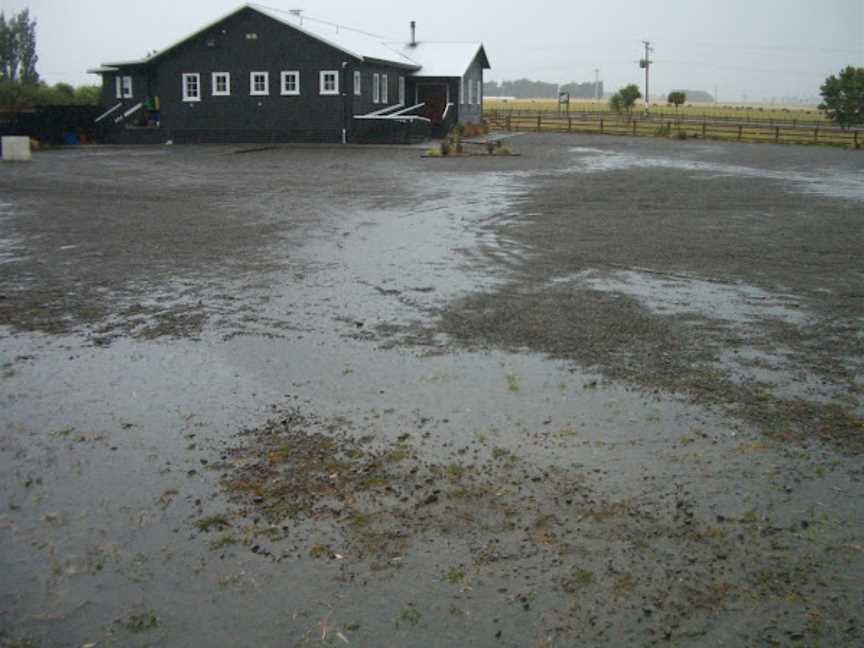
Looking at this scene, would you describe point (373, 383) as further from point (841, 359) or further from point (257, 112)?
point (257, 112)

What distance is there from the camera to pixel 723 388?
22.0ft

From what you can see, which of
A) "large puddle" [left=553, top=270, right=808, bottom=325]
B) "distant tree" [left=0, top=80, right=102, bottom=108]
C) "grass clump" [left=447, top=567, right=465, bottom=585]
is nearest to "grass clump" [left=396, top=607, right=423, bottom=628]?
"grass clump" [left=447, top=567, right=465, bottom=585]

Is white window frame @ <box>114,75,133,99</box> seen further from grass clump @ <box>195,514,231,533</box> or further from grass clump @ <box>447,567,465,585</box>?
grass clump @ <box>447,567,465,585</box>

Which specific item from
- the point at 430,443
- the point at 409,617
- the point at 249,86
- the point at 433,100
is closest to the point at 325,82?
the point at 249,86

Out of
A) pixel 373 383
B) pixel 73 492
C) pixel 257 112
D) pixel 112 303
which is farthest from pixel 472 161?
pixel 73 492

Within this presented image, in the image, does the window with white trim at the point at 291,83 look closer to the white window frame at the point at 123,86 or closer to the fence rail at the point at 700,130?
the white window frame at the point at 123,86

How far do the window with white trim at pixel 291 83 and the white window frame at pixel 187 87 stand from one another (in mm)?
4413

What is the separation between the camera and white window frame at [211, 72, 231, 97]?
4234 cm

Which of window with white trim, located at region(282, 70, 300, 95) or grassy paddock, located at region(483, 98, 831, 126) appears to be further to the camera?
grassy paddock, located at region(483, 98, 831, 126)

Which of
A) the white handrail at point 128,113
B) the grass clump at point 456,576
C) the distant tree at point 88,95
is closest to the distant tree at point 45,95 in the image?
the distant tree at point 88,95

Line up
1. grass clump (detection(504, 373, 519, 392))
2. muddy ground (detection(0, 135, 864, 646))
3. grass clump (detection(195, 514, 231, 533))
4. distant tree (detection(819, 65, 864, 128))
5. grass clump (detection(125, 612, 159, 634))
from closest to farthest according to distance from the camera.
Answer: grass clump (detection(125, 612, 159, 634)), muddy ground (detection(0, 135, 864, 646)), grass clump (detection(195, 514, 231, 533)), grass clump (detection(504, 373, 519, 392)), distant tree (detection(819, 65, 864, 128))

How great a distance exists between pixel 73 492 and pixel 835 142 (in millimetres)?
50485

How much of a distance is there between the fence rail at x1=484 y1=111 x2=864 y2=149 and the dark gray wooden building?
17700mm

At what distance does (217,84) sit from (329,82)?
5.81m
